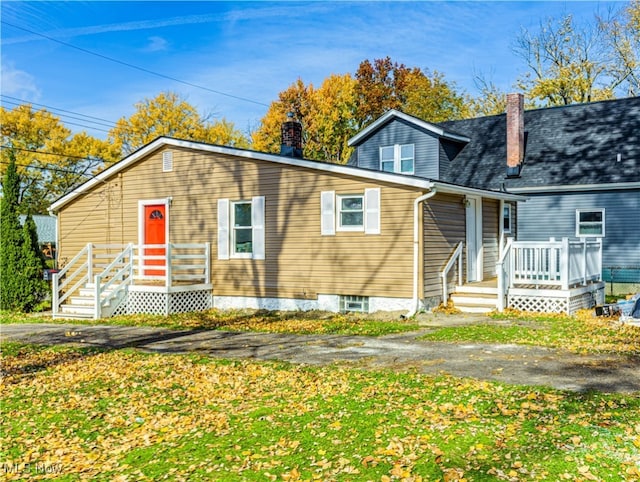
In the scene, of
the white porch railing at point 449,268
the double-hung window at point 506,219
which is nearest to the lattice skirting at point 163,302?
the white porch railing at point 449,268

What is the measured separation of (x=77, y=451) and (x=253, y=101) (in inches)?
1843

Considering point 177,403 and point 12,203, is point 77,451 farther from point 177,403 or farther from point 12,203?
point 12,203

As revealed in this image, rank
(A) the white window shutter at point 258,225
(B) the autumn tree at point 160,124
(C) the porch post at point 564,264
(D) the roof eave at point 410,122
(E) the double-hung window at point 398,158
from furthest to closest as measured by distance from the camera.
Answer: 1. (B) the autumn tree at point 160,124
2. (E) the double-hung window at point 398,158
3. (D) the roof eave at point 410,122
4. (A) the white window shutter at point 258,225
5. (C) the porch post at point 564,264

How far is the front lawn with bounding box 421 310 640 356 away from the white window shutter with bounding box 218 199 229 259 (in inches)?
279

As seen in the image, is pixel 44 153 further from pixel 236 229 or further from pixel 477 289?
pixel 477 289

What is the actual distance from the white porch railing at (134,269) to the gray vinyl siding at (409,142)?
10601 millimetres

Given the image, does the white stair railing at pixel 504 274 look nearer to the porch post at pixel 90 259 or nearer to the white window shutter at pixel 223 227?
the white window shutter at pixel 223 227

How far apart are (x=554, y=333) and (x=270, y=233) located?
7835mm

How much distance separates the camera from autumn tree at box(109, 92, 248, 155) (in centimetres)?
4466

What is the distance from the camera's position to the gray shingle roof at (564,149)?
825 inches

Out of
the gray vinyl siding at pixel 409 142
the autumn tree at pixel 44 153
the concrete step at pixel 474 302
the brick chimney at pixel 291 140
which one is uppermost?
the autumn tree at pixel 44 153

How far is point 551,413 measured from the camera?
5.83m

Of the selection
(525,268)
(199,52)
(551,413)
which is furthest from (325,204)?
(199,52)

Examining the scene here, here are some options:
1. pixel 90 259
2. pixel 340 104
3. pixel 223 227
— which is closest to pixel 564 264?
pixel 223 227
